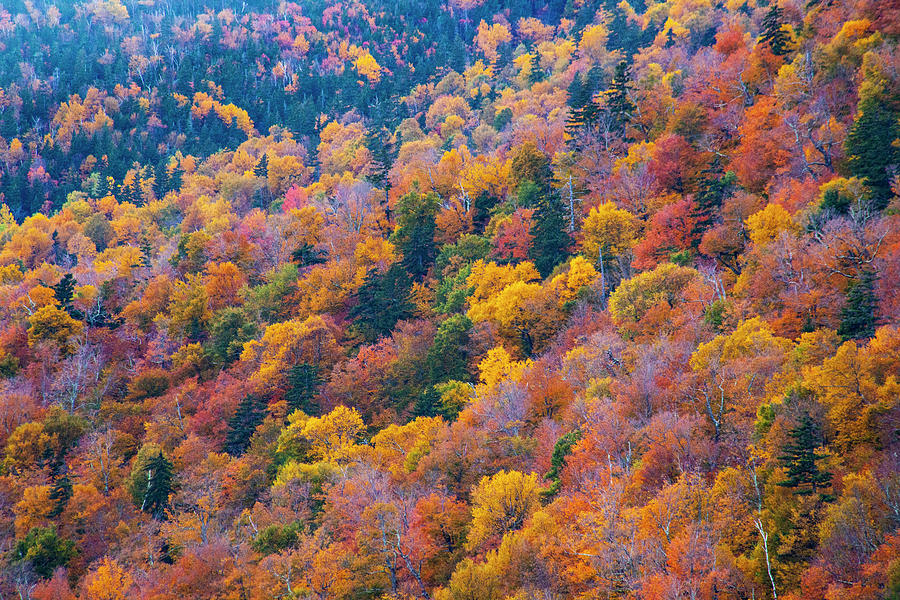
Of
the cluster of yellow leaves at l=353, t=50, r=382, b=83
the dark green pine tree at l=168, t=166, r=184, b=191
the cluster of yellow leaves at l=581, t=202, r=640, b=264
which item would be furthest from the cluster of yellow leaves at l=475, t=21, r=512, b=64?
the cluster of yellow leaves at l=581, t=202, r=640, b=264

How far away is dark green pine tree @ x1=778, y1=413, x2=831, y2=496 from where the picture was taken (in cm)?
2983

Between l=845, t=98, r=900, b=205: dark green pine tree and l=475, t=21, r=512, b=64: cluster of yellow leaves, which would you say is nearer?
l=845, t=98, r=900, b=205: dark green pine tree

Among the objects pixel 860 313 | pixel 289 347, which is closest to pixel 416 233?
pixel 289 347

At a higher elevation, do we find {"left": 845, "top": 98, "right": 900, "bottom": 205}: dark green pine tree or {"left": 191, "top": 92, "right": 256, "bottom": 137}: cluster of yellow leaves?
{"left": 845, "top": 98, "right": 900, "bottom": 205}: dark green pine tree

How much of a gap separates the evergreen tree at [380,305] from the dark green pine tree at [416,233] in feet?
15.2

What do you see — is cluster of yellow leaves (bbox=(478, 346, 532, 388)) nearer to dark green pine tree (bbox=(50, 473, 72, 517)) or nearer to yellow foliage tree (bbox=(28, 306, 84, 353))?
dark green pine tree (bbox=(50, 473, 72, 517))

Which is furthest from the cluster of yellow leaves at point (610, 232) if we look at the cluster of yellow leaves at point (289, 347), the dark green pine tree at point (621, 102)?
the cluster of yellow leaves at point (289, 347)

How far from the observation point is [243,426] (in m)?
61.2

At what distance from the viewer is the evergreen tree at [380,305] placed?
71938 millimetres

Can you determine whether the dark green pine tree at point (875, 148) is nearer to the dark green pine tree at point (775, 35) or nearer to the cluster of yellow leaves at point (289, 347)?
the dark green pine tree at point (775, 35)

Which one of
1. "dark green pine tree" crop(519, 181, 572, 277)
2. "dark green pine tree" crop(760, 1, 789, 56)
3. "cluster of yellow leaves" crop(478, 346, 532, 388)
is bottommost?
"cluster of yellow leaves" crop(478, 346, 532, 388)

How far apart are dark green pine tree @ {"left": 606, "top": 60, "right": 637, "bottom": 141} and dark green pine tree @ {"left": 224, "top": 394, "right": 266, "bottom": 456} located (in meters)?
53.8

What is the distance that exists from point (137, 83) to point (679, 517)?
181 meters

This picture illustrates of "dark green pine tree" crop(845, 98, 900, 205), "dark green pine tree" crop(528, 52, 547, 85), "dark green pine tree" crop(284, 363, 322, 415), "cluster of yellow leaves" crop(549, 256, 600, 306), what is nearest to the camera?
"dark green pine tree" crop(845, 98, 900, 205)
